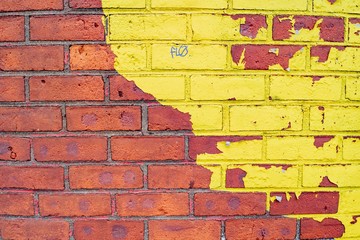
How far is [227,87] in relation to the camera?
3.86ft

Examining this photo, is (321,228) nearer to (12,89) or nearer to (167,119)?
(167,119)

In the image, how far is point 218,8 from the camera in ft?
3.80

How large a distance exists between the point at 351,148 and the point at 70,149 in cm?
100

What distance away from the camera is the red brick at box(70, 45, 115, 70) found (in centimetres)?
Answer: 116

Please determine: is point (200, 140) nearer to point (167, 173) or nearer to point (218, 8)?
point (167, 173)

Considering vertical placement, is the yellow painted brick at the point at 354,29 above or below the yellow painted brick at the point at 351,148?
above

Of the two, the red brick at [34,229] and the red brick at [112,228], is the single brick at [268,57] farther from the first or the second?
the red brick at [34,229]

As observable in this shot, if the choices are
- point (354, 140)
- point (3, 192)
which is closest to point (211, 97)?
point (354, 140)

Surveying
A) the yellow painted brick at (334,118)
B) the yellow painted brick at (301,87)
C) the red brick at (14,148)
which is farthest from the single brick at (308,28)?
the red brick at (14,148)

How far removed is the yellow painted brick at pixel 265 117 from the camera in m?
1.18

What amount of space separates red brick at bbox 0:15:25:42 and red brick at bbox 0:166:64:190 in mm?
453

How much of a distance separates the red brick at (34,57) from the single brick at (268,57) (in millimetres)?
609

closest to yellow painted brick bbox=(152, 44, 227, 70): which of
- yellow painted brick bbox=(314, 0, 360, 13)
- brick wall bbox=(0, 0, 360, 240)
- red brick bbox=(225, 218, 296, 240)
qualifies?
brick wall bbox=(0, 0, 360, 240)

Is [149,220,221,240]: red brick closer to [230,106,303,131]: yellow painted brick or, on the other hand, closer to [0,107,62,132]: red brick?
[230,106,303,131]: yellow painted brick
